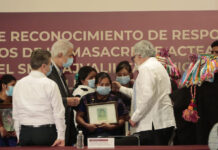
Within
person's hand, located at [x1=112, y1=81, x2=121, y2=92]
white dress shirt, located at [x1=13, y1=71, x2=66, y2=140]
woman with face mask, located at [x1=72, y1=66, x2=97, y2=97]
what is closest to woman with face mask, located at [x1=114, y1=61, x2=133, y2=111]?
person's hand, located at [x1=112, y1=81, x2=121, y2=92]

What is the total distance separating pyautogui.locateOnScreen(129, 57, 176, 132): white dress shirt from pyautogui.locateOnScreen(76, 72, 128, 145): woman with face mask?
1.42ft

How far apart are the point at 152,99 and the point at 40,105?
128 cm

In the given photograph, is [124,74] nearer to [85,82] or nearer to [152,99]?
[85,82]

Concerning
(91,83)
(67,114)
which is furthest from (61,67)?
(91,83)

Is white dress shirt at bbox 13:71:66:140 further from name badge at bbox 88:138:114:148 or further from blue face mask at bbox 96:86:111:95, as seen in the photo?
blue face mask at bbox 96:86:111:95

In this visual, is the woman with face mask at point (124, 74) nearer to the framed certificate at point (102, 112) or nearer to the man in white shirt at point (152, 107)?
the framed certificate at point (102, 112)

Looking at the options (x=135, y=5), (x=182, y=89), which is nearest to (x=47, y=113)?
(x=182, y=89)

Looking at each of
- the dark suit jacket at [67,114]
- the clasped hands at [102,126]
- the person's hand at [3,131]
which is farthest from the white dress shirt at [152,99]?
the person's hand at [3,131]

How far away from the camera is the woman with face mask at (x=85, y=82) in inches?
208

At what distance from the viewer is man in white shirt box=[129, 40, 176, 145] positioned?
4.47 m

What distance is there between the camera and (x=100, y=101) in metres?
5.05

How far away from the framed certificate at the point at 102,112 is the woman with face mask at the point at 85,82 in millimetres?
365

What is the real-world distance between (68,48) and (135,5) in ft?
5.79

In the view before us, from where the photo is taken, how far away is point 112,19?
20.4 feet
